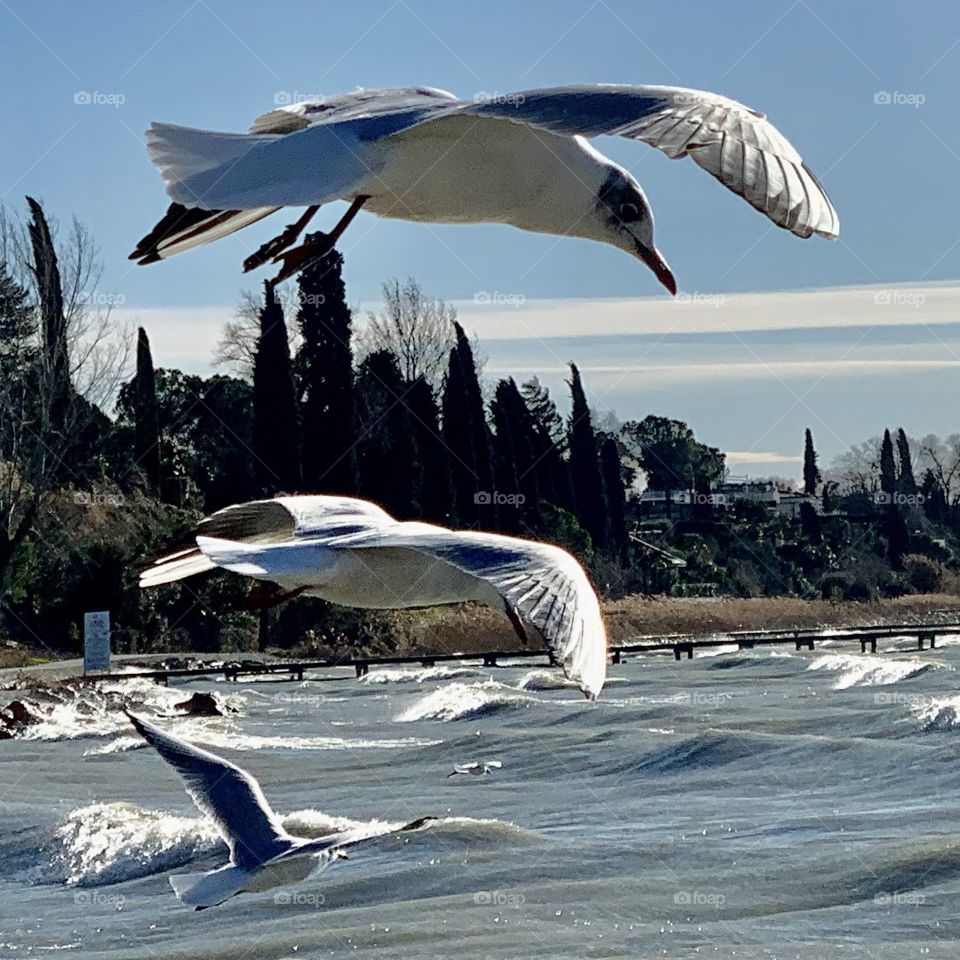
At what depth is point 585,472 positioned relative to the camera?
46.0 m

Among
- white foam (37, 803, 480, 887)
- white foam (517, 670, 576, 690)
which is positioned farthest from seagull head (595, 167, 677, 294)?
white foam (517, 670, 576, 690)

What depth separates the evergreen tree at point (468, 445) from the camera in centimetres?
3872

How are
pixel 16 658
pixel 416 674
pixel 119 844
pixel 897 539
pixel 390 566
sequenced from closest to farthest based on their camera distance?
1. pixel 390 566
2. pixel 119 844
3. pixel 16 658
4. pixel 416 674
5. pixel 897 539

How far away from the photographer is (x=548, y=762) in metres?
21.2

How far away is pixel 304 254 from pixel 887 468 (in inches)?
2515

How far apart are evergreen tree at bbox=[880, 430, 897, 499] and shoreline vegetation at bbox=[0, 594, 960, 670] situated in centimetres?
1790

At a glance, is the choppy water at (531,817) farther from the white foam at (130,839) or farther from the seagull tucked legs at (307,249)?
the seagull tucked legs at (307,249)

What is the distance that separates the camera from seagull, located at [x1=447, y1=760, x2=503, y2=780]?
67.1 feet

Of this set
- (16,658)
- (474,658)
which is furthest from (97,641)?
(474,658)

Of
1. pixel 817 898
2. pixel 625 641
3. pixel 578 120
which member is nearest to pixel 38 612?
pixel 625 641

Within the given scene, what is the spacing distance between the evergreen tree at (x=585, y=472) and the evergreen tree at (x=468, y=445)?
5269 millimetres

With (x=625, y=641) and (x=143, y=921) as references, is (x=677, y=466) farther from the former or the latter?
(x=143, y=921)

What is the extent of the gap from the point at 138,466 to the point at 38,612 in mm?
3671

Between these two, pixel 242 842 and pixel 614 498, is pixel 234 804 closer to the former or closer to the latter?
pixel 242 842
